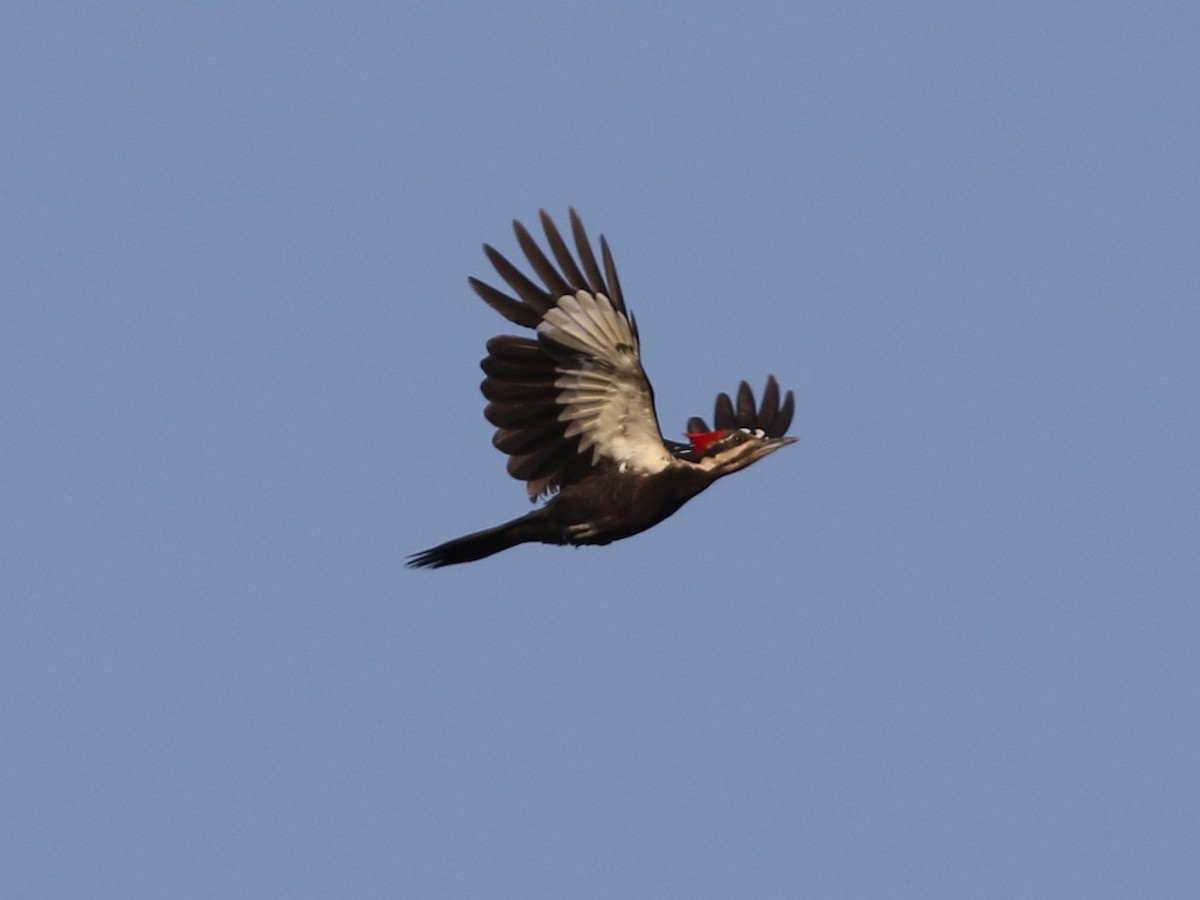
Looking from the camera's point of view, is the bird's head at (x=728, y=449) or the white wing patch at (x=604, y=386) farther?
the bird's head at (x=728, y=449)

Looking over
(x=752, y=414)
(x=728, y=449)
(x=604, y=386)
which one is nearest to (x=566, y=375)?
(x=604, y=386)

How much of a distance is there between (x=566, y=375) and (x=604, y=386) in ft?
1.04

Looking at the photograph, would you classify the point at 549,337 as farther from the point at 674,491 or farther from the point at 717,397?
the point at 717,397

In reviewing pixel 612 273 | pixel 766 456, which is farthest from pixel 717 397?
pixel 612 273

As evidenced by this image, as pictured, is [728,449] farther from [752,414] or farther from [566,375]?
[752,414]

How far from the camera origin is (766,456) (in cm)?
1722

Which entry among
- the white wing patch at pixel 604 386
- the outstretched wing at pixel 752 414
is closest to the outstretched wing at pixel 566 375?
the white wing patch at pixel 604 386

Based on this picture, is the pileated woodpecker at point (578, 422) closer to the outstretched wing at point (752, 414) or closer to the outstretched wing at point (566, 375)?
the outstretched wing at point (566, 375)

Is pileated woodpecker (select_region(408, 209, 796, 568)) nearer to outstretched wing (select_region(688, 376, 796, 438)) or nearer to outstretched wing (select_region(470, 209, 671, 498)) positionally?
outstretched wing (select_region(470, 209, 671, 498))

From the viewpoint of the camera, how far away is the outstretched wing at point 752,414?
20.0m

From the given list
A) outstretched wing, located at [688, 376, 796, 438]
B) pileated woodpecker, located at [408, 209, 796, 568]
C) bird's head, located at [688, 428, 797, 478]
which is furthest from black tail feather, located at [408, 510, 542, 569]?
outstretched wing, located at [688, 376, 796, 438]

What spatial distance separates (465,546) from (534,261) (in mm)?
2498

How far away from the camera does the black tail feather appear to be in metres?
16.7

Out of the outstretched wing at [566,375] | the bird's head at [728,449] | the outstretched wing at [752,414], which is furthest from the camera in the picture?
the outstretched wing at [752,414]
